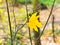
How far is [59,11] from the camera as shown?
500 inches

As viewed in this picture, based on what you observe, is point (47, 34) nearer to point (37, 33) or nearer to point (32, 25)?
point (37, 33)

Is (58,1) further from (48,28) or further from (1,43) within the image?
(1,43)

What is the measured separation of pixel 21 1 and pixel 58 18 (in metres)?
4.16

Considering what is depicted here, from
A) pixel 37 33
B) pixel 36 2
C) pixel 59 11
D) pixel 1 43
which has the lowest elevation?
pixel 59 11

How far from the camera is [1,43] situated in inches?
214

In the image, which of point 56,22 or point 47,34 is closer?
point 47,34

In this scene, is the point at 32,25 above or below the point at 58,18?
above

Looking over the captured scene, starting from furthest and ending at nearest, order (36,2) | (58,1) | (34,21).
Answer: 1. (58,1)
2. (36,2)
3. (34,21)

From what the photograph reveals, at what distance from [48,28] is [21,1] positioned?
580cm

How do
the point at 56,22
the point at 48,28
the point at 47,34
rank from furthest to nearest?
the point at 56,22 → the point at 48,28 → the point at 47,34

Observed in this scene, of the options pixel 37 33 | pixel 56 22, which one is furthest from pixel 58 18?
pixel 37 33

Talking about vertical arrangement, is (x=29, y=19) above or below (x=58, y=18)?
above

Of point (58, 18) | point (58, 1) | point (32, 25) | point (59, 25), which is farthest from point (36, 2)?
point (58, 1)

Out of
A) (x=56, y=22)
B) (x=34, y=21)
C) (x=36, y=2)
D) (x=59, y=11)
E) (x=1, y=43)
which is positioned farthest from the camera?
(x=59, y=11)
